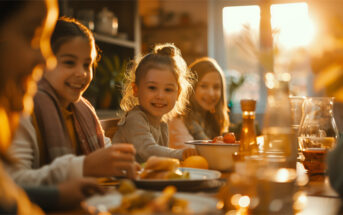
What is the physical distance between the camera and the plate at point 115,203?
66 cm

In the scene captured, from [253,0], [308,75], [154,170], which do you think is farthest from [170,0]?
[154,170]

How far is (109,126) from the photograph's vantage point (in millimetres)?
A: 1794

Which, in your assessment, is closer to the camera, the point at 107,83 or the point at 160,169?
the point at 160,169

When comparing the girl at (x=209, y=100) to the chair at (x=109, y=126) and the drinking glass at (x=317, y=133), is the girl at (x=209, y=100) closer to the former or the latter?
the chair at (x=109, y=126)

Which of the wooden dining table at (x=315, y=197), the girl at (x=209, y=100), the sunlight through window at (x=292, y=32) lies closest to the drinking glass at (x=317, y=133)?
the wooden dining table at (x=315, y=197)

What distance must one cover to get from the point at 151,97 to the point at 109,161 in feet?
3.43

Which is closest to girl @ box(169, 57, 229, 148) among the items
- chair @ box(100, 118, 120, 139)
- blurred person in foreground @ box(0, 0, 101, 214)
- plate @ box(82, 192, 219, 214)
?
chair @ box(100, 118, 120, 139)

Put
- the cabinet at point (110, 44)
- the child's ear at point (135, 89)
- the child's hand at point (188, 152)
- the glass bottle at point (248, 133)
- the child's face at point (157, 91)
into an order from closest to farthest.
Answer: the glass bottle at point (248, 133)
the child's hand at point (188, 152)
the child's face at point (157, 91)
the child's ear at point (135, 89)
the cabinet at point (110, 44)

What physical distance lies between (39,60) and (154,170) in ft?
1.57

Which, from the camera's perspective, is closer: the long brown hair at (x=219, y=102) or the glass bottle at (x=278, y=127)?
the glass bottle at (x=278, y=127)

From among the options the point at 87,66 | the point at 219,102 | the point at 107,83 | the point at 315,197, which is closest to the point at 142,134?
the point at 87,66

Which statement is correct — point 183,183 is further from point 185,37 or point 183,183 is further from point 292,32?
point 185,37

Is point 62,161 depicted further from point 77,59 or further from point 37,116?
point 77,59

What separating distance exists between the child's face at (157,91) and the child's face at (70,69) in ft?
2.08
